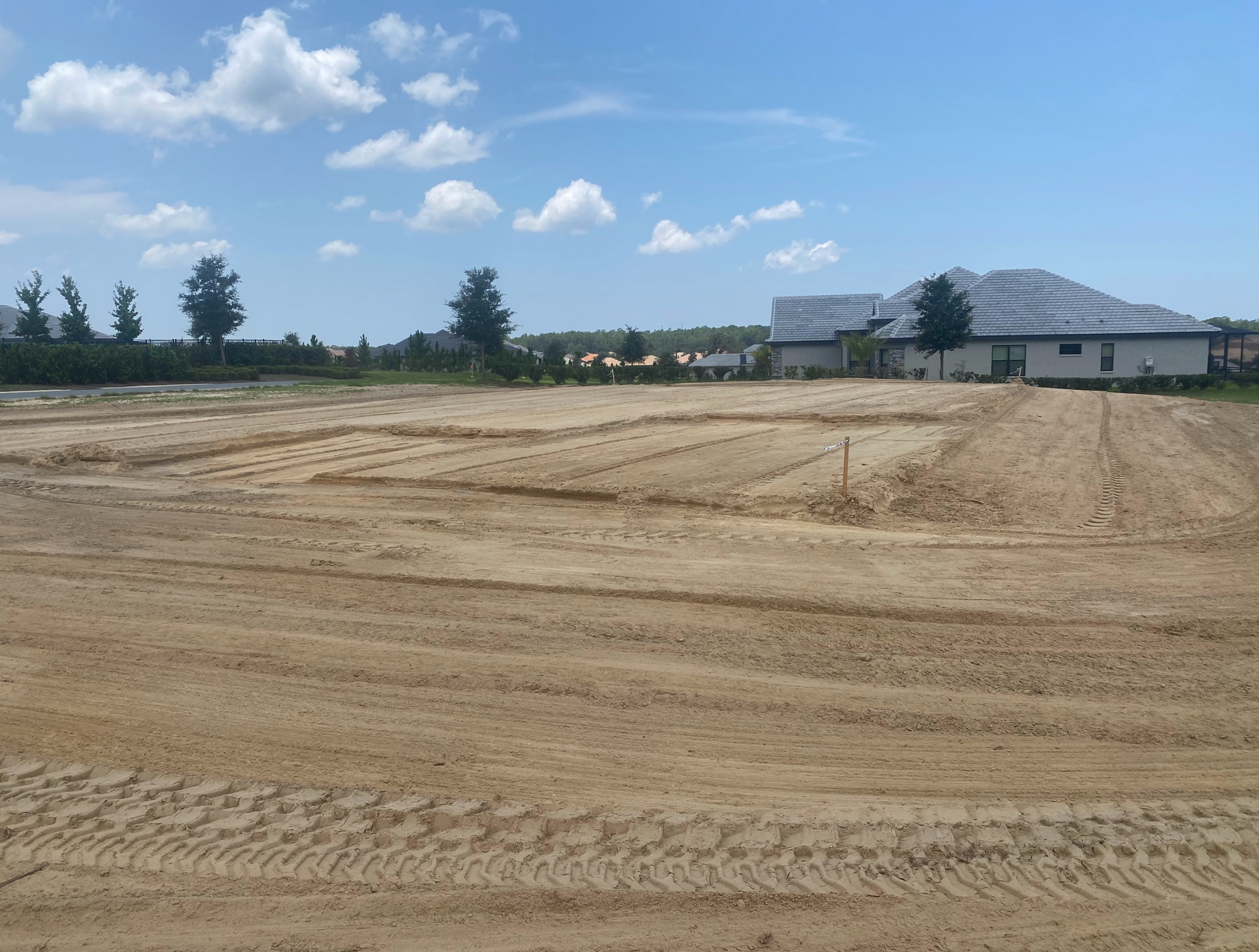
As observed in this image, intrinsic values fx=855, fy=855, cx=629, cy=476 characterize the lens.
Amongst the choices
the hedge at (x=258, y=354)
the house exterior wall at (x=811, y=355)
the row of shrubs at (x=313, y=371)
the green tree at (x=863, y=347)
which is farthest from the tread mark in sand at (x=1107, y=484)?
the hedge at (x=258, y=354)

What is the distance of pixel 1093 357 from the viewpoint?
40625 millimetres

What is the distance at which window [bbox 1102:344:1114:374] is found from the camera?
40.4m

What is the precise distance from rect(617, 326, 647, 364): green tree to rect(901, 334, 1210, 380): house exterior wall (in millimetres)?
24494

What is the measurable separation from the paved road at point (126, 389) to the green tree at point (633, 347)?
25800 millimetres

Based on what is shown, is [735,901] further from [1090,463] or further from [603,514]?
[1090,463]

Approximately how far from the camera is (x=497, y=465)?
13.4m

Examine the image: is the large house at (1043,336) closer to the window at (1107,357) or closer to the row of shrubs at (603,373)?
the window at (1107,357)

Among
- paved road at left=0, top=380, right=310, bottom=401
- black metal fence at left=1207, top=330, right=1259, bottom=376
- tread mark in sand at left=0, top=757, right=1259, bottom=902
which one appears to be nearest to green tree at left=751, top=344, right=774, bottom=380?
black metal fence at left=1207, top=330, right=1259, bottom=376

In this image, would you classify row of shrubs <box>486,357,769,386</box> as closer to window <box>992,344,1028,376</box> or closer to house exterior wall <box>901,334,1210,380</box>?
house exterior wall <box>901,334,1210,380</box>

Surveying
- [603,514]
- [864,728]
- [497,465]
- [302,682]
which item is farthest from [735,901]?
[497,465]

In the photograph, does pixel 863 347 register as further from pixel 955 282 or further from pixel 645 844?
pixel 645 844

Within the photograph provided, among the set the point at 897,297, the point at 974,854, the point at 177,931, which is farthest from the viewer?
the point at 897,297

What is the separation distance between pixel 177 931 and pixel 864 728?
341 cm

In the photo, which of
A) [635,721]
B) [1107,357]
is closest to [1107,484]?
[635,721]
